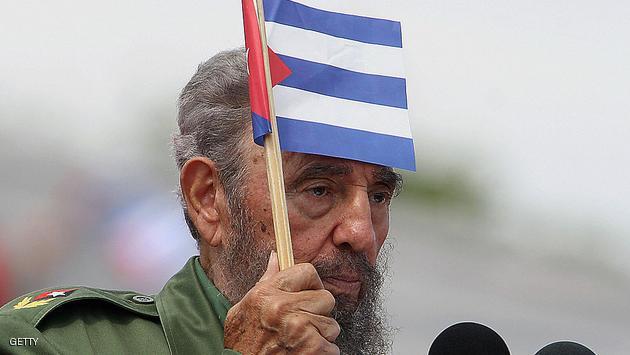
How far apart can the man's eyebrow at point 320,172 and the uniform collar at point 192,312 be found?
1.41 feet

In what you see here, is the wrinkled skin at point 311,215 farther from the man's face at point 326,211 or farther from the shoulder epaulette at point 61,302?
the shoulder epaulette at point 61,302

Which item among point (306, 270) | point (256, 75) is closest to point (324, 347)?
point (306, 270)

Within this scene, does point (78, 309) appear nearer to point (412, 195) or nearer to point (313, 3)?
point (313, 3)

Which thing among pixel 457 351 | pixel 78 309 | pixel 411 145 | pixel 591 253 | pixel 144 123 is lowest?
pixel 591 253

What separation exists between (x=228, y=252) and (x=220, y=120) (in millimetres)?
417

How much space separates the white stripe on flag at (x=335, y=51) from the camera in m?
3.60

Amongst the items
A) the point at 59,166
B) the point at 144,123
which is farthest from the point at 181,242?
the point at 144,123

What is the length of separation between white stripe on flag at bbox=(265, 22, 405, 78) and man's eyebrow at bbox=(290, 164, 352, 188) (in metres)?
0.29

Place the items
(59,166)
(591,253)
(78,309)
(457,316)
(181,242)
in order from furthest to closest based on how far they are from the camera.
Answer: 1. (591,253)
2. (457,316)
3. (59,166)
4. (181,242)
5. (78,309)

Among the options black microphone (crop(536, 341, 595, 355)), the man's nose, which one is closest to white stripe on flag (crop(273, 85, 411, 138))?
the man's nose

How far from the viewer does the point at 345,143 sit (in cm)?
373

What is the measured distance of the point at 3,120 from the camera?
36.3 feet

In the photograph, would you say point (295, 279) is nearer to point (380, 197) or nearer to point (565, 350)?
point (380, 197)

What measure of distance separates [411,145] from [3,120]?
7.86 meters
